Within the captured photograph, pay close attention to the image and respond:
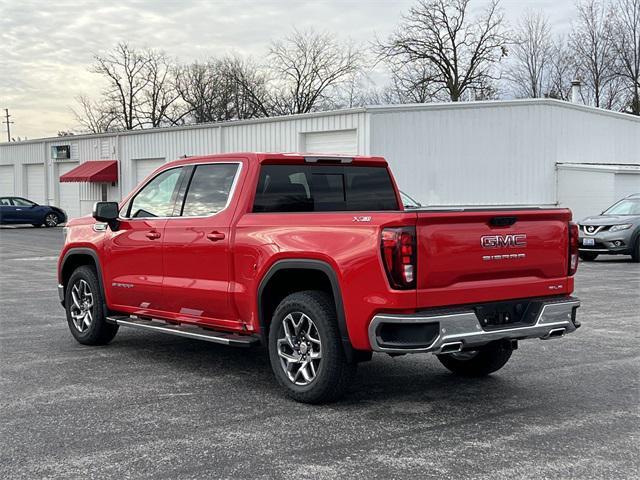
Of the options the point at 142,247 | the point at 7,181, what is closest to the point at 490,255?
the point at 142,247

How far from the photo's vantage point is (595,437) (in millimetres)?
4992

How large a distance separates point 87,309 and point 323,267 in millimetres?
3606

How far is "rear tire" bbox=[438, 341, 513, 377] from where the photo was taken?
6.55 meters

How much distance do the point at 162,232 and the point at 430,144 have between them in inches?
746

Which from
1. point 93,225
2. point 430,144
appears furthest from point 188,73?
point 93,225

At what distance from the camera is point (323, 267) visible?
5.54 meters

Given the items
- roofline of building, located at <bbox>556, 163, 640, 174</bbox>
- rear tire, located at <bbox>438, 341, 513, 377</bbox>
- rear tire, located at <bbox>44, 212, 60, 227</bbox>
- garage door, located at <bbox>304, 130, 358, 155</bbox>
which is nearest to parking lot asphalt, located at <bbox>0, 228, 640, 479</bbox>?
rear tire, located at <bbox>438, 341, 513, 377</bbox>

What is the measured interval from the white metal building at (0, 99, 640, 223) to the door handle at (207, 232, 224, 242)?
17.6 metres

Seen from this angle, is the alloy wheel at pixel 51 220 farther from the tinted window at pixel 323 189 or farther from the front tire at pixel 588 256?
the tinted window at pixel 323 189

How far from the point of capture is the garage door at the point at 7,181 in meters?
45.6

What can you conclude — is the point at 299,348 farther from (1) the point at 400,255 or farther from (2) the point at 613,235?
(2) the point at 613,235

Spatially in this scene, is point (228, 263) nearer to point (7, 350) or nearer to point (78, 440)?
point (78, 440)

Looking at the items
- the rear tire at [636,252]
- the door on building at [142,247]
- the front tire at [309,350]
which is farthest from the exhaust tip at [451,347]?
the rear tire at [636,252]

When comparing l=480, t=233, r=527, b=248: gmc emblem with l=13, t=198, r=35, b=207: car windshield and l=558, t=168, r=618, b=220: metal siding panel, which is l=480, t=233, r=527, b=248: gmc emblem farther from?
l=13, t=198, r=35, b=207: car windshield
